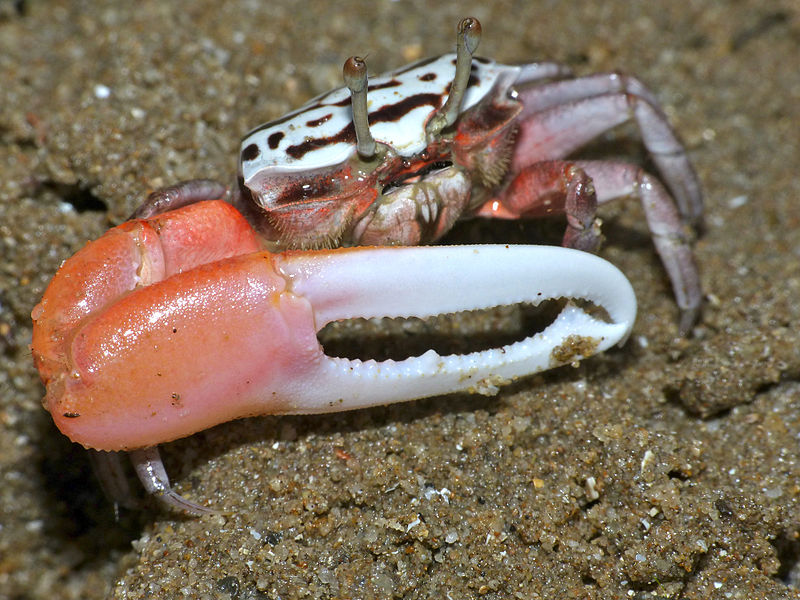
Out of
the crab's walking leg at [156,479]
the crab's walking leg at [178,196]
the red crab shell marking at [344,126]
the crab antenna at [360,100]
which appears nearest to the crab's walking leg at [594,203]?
the red crab shell marking at [344,126]

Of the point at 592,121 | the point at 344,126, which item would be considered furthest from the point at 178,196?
the point at 592,121

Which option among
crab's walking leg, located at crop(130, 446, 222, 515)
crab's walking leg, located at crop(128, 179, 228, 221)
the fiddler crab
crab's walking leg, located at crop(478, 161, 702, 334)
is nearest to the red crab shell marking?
the fiddler crab

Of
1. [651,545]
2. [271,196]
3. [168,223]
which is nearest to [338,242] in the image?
[271,196]

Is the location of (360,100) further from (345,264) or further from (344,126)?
(345,264)

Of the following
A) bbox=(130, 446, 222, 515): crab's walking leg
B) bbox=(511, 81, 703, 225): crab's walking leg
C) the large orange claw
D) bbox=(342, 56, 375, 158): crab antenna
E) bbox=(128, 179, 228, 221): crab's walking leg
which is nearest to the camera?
the large orange claw

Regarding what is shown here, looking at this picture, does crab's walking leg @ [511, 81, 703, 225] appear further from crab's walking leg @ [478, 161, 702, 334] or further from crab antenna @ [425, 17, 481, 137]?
crab antenna @ [425, 17, 481, 137]

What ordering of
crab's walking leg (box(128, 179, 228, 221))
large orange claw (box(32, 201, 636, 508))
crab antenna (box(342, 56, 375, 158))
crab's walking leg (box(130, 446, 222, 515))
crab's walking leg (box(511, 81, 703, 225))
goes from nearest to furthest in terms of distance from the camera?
large orange claw (box(32, 201, 636, 508)), crab antenna (box(342, 56, 375, 158)), crab's walking leg (box(130, 446, 222, 515)), crab's walking leg (box(128, 179, 228, 221)), crab's walking leg (box(511, 81, 703, 225))
